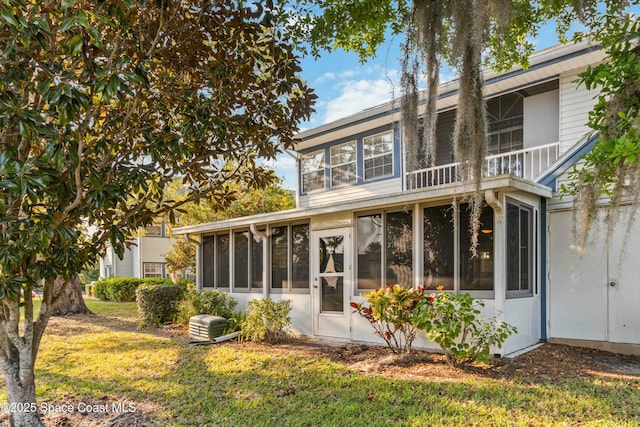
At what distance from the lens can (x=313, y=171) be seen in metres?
12.6

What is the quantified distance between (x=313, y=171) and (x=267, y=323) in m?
6.07

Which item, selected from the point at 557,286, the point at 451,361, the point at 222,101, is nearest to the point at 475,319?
the point at 451,361

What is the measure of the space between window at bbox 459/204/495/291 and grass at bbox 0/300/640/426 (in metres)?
1.48

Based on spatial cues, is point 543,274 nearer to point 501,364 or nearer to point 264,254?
point 501,364

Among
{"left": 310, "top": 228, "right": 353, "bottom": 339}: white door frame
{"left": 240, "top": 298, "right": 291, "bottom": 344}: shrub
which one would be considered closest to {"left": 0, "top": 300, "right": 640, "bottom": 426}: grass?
{"left": 240, "top": 298, "right": 291, "bottom": 344}: shrub

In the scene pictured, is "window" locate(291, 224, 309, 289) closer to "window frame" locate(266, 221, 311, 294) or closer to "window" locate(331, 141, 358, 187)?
"window frame" locate(266, 221, 311, 294)

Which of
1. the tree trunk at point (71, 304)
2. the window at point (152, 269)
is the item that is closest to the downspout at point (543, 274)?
the tree trunk at point (71, 304)

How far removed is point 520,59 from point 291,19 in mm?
3375

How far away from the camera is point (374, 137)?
11.1m

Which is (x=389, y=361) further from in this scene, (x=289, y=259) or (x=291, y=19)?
(x=291, y=19)

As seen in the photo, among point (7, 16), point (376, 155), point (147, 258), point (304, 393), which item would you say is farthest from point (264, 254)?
point (147, 258)

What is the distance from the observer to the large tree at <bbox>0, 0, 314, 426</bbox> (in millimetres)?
2646

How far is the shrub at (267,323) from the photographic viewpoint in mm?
7504

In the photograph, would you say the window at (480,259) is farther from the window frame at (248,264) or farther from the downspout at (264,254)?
the window frame at (248,264)
